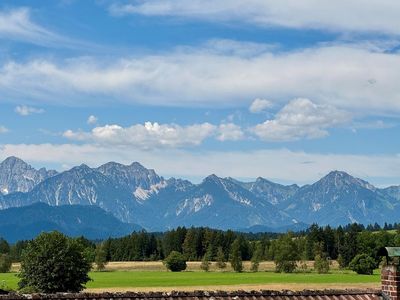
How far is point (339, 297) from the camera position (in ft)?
55.5

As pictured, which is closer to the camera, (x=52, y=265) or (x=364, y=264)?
(x=52, y=265)

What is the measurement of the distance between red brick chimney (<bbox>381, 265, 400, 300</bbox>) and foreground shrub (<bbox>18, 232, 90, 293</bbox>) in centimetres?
4718

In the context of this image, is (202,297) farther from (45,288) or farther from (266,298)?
(45,288)

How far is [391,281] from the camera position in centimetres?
1620

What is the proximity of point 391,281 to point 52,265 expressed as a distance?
4848 cm

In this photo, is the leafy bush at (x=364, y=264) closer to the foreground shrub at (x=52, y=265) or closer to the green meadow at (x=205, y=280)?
the green meadow at (x=205, y=280)

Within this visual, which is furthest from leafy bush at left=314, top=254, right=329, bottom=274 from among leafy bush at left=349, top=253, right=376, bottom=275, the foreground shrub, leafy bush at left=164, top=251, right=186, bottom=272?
the foreground shrub

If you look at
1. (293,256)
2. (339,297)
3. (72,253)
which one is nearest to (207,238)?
(293,256)

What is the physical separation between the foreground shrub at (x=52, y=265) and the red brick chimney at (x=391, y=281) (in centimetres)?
4718

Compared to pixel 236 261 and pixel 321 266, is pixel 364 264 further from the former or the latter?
pixel 236 261

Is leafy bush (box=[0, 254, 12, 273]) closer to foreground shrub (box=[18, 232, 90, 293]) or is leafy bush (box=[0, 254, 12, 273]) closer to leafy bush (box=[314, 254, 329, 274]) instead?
leafy bush (box=[314, 254, 329, 274])

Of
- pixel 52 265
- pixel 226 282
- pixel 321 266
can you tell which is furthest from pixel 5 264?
pixel 52 265

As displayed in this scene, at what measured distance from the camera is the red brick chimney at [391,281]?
52.4 ft

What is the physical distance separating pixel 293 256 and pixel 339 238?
1693 inches
